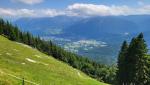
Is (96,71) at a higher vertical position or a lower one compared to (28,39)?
lower

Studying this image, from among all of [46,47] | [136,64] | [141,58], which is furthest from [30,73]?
[46,47]

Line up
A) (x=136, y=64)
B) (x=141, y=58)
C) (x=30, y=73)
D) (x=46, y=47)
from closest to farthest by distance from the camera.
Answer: (x=30, y=73), (x=141, y=58), (x=136, y=64), (x=46, y=47)

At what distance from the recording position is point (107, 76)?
194 meters

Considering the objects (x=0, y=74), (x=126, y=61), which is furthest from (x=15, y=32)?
(x=0, y=74)

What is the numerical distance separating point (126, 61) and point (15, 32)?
283 feet

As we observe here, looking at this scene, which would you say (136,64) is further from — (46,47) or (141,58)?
(46,47)

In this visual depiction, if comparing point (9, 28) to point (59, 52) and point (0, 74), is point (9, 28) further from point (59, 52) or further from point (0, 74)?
point (0, 74)

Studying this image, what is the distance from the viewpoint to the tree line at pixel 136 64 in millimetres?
80750

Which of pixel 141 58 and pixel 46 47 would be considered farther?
pixel 46 47

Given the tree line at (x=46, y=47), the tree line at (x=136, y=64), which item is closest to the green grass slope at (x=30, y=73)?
the tree line at (x=136, y=64)

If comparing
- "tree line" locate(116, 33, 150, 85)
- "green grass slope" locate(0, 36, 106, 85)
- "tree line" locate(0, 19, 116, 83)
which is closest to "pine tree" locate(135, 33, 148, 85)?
"tree line" locate(116, 33, 150, 85)

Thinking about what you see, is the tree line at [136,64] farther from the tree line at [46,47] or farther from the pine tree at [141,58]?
the tree line at [46,47]

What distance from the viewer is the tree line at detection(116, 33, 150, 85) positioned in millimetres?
80750

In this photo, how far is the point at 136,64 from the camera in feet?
266
